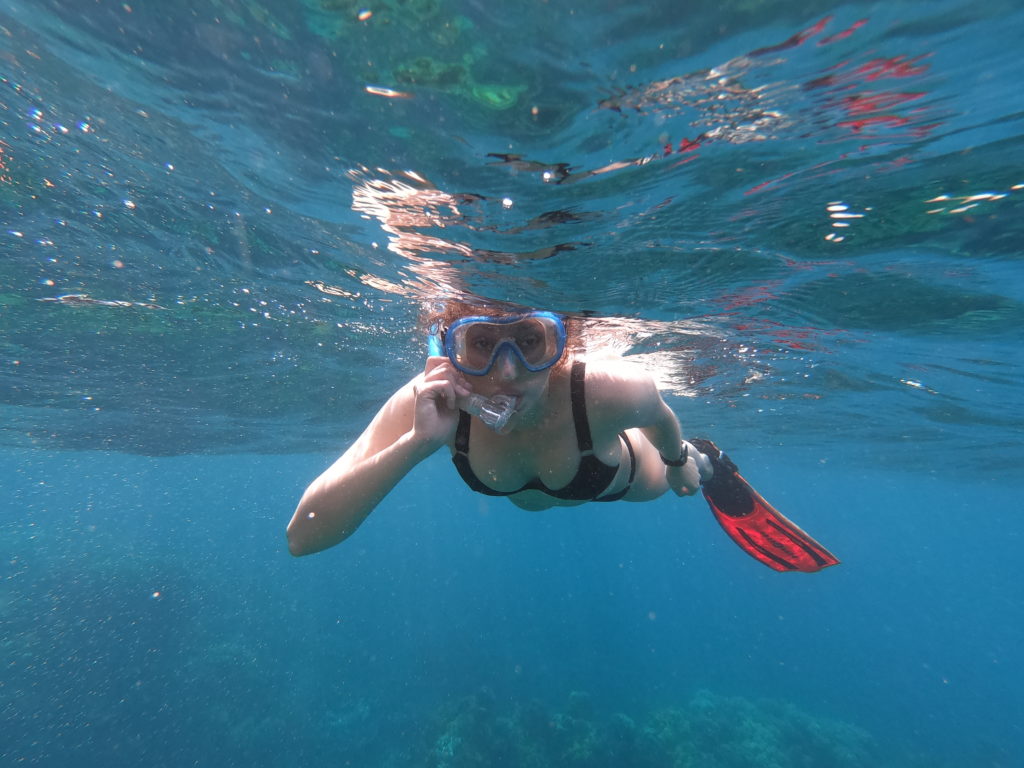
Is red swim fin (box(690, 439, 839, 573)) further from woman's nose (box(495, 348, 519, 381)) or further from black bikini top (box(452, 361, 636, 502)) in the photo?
woman's nose (box(495, 348, 519, 381))

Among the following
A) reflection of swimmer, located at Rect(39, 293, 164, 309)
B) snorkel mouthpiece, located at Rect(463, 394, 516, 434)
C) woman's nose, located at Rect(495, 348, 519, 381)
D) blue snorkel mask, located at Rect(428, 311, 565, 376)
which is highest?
reflection of swimmer, located at Rect(39, 293, 164, 309)

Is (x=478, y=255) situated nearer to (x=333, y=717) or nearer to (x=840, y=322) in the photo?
(x=840, y=322)

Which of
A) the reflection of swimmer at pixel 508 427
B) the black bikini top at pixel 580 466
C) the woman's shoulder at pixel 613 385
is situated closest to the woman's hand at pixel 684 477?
the reflection of swimmer at pixel 508 427

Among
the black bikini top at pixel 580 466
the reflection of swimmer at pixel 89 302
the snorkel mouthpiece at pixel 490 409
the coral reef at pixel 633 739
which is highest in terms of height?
the reflection of swimmer at pixel 89 302

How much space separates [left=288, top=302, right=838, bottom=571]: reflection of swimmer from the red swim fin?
2.92 meters

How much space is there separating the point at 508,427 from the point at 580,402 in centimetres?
64

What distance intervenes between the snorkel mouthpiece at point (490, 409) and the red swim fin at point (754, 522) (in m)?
5.61

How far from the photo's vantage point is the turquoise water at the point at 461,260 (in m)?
4.92

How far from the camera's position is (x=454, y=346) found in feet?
12.9

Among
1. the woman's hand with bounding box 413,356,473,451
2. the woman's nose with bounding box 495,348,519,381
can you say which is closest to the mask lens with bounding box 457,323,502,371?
the woman's nose with bounding box 495,348,519,381

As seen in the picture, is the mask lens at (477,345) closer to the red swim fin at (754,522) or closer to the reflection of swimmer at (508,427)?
the reflection of swimmer at (508,427)

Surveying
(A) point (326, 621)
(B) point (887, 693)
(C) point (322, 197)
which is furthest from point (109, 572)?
(B) point (887, 693)

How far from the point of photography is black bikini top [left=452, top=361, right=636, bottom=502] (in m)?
4.23

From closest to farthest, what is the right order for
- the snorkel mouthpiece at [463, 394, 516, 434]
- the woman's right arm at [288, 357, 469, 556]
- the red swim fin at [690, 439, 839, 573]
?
1. the woman's right arm at [288, 357, 469, 556]
2. the snorkel mouthpiece at [463, 394, 516, 434]
3. the red swim fin at [690, 439, 839, 573]
